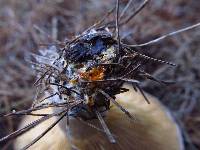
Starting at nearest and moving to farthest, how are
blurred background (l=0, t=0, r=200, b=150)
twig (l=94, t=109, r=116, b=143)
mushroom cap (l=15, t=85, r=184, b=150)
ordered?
twig (l=94, t=109, r=116, b=143)
mushroom cap (l=15, t=85, r=184, b=150)
blurred background (l=0, t=0, r=200, b=150)

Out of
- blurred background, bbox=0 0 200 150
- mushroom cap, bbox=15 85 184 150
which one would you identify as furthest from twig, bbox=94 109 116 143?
blurred background, bbox=0 0 200 150

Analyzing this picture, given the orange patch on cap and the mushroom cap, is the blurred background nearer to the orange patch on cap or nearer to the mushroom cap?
the mushroom cap

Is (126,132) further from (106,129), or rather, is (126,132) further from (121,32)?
(121,32)

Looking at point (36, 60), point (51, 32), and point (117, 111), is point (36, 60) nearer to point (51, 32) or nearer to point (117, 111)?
point (117, 111)

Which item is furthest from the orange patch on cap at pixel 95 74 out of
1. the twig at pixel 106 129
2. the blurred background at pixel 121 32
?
the blurred background at pixel 121 32

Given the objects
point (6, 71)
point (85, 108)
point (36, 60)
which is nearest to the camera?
point (85, 108)

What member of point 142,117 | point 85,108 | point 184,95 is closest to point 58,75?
point 85,108

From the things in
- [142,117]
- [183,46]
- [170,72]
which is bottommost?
[142,117]

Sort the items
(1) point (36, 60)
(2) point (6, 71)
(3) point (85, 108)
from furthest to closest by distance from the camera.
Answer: (2) point (6, 71) → (1) point (36, 60) → (3) point (85, 108)
